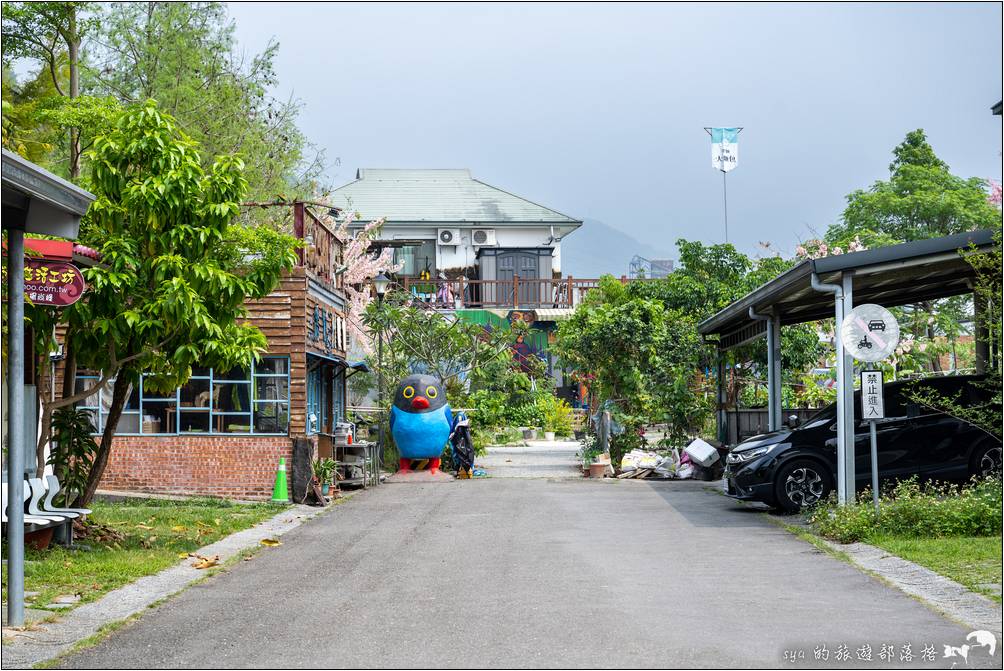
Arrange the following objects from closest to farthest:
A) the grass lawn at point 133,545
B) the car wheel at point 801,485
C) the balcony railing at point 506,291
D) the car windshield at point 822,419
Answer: the grass lawn at point 133,545 → the car wheel at point 801,485 → the car windshield at point 822,419 → the balcony railing at point 506,291

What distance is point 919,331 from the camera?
31156 mm

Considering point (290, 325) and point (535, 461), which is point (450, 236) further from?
point (290, 325)

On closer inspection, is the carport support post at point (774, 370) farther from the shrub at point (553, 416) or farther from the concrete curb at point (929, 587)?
the shrub at point (553, 416)

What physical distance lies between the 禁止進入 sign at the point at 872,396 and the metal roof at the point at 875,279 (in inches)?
55.3

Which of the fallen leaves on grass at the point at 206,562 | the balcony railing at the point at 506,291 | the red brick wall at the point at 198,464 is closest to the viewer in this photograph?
the fallen leaves on grass at the point at 206,562

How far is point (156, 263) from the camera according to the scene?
1206 cm

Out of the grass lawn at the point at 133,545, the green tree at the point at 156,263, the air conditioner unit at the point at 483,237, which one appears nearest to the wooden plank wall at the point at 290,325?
the grass lawn at the point at 133,545

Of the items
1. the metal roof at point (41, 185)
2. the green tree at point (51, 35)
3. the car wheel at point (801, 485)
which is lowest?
the car wheel at point (801, 485)

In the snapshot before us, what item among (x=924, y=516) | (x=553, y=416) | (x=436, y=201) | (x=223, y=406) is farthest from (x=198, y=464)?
(x=436, y=201)

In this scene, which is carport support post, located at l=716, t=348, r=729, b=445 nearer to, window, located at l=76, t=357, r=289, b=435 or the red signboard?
window, located at l=76, t=357, r=289, b=435

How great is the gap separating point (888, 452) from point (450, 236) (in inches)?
1119

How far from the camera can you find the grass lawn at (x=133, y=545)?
9875 mm

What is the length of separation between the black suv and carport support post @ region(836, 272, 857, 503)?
91 centimetres

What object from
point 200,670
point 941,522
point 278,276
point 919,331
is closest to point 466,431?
point 278,276
